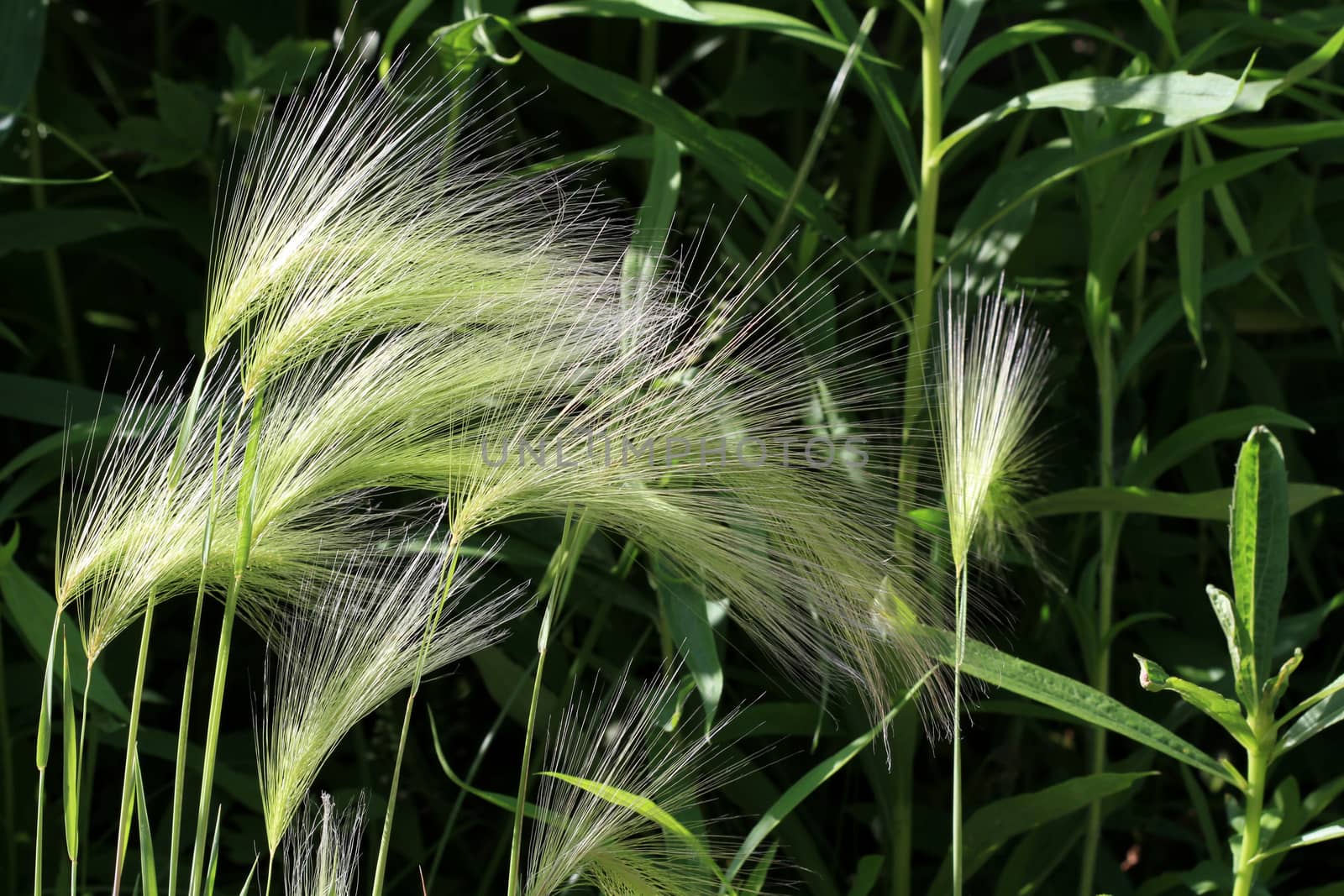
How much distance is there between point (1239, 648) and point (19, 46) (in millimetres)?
825

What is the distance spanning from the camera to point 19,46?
795mm

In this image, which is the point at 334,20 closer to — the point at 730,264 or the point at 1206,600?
the point at 730,264

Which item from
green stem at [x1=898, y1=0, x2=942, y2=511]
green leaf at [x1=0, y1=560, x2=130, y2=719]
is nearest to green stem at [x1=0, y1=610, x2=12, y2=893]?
green leaf at [x1=0, y1=560, x2=130, y2=719]

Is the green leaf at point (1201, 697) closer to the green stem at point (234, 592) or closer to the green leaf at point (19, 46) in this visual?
the green stem at point (234, 592)

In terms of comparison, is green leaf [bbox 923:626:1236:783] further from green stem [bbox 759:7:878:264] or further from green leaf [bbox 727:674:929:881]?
green stem [bbox 759:7:878:264]

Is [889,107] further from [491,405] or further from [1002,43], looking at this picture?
[491,405]

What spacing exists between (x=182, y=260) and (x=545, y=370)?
0.67 m

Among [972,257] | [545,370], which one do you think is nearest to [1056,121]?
[972,257]

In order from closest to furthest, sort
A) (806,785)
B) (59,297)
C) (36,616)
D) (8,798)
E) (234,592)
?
(234,592)
(806,785)
(36,616)
(8,798)
(59,297)

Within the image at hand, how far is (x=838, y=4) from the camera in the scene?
706 millimetres

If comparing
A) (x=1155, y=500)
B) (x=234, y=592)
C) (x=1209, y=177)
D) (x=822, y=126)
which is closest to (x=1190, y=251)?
(x=1209, y=177)

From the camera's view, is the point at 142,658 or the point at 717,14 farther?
the point at 717,14

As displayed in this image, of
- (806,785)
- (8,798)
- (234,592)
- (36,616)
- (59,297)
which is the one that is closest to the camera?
(234,592)

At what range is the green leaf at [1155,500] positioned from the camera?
2.13ft
